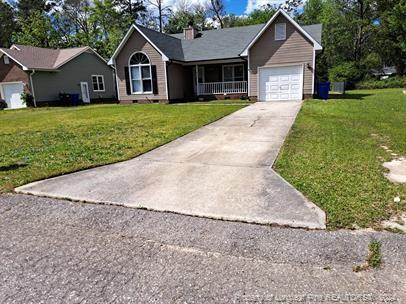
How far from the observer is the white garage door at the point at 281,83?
18984 mm

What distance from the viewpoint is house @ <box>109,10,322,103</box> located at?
18.7m

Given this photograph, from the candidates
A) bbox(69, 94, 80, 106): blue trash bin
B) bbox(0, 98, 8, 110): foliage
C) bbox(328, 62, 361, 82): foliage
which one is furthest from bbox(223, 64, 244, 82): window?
bbox(328, 62, 361, 82): foliage

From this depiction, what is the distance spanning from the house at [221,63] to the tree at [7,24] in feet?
113

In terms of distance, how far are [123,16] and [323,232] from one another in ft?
144

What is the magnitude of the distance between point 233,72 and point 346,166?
18508 mm

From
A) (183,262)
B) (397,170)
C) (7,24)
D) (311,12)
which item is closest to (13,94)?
(183,262)

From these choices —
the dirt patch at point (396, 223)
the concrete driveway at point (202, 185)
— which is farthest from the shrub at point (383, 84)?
the dirt patch at point (396, 223)

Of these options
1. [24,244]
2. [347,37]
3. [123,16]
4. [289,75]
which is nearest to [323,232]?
[24,244]

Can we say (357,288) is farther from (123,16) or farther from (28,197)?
(123,16)

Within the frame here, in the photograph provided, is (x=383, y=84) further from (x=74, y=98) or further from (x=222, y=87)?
(x=74, y=98)

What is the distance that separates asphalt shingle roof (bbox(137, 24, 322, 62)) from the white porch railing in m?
1.97

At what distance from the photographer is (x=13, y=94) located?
1000 inches

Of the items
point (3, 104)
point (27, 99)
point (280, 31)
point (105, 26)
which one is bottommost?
point (3, 104)

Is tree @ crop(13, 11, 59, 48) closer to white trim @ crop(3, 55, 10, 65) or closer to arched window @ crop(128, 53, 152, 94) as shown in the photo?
white trim @ crop(3, 55, 10, 65)
